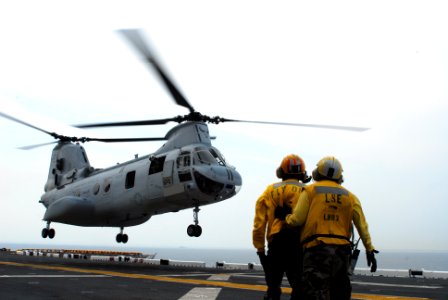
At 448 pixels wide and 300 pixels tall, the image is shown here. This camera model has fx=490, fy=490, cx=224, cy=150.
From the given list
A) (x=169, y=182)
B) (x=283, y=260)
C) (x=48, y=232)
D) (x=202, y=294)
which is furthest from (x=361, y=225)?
(x=48, y=232)

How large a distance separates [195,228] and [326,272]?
1509 centimetres

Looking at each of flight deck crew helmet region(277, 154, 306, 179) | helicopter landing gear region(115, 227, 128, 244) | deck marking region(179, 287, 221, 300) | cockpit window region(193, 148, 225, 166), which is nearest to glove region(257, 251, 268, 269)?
flight deck crew helmet region(277, 154, 306, 179)

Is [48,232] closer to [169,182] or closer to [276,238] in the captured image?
[169,182]

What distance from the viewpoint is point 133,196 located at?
21.8 meters

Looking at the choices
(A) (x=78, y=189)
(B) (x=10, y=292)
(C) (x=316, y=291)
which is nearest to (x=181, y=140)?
(A) (x=78, y=189)

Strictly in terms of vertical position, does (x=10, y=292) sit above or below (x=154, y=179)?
below

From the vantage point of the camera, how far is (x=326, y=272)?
18.3 ft

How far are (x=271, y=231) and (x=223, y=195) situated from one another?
13009 mm

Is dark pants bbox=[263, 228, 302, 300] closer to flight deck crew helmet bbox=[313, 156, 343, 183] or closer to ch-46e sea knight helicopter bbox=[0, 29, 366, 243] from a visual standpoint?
flight deck crew helmet bbox=[313, 156, 343, 183]

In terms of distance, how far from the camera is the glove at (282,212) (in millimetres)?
6640

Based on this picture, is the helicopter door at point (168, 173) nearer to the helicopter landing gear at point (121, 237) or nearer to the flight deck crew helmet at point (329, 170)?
the helicopter landing gear at point (121, 237)

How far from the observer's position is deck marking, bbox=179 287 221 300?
359 inches

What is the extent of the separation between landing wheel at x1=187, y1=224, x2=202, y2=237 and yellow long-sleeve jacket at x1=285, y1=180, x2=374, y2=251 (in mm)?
14452

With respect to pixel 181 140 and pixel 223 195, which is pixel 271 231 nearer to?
pixel 223 195
